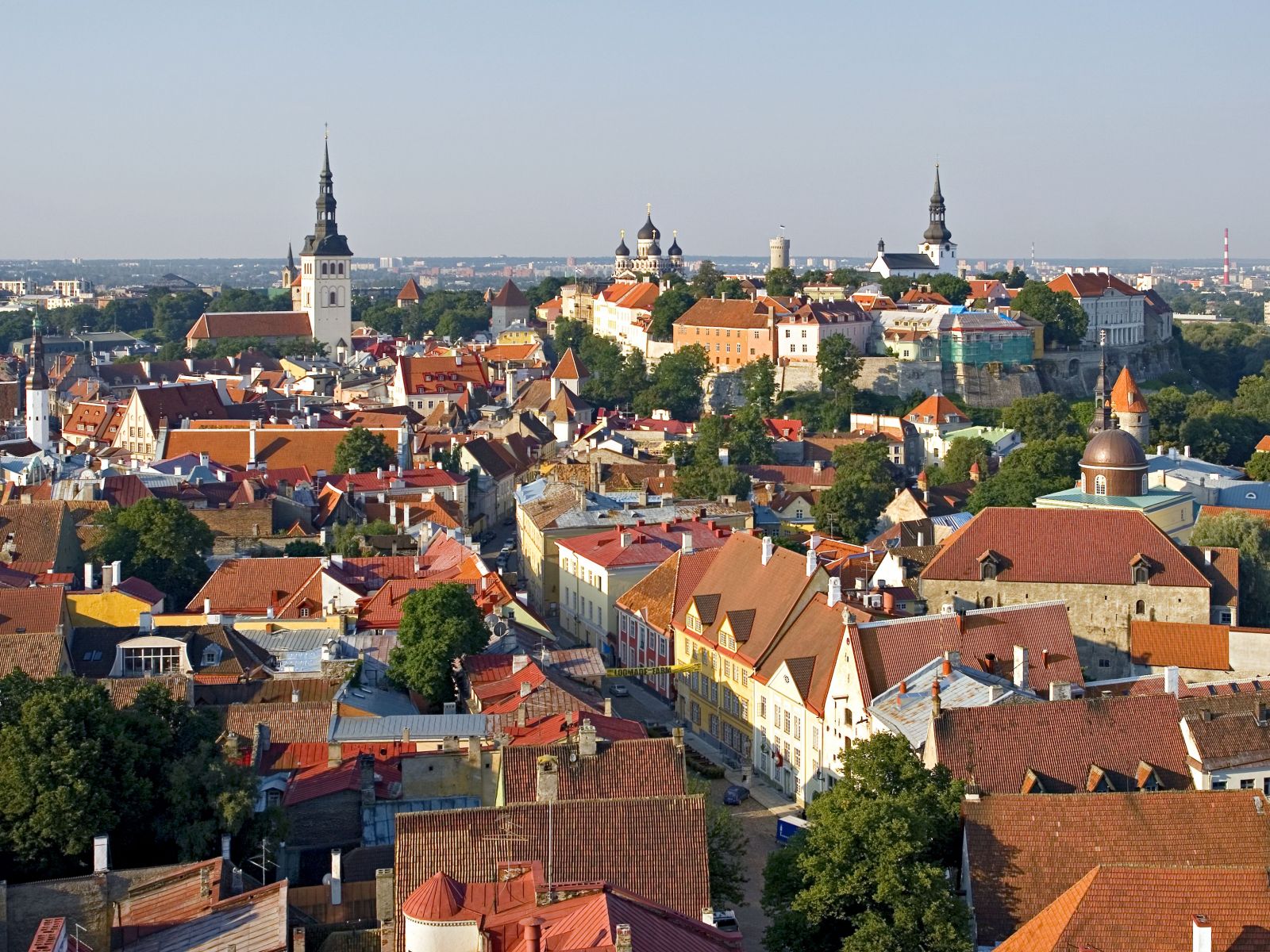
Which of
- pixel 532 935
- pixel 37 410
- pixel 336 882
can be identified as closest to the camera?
pixel 532 935

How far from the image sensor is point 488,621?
37219 mm

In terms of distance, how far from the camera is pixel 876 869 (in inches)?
837

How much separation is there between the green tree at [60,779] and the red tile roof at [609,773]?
482 centimetres

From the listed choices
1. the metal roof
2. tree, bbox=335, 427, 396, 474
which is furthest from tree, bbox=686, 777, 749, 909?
tree, bbox=335, 427, 396, 474

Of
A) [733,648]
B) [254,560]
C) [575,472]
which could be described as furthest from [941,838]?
[575,472]

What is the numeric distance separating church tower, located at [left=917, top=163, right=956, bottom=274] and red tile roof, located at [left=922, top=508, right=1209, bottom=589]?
80373 millimetres

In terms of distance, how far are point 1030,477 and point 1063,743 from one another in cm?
3138

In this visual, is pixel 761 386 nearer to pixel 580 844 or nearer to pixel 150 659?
pixel 150 659

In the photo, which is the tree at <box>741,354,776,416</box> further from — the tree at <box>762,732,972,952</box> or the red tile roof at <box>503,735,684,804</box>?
the tree at <box>762,732,972,952</box>

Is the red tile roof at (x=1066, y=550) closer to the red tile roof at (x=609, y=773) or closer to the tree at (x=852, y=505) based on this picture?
Answer: the tree at (x=852, y=505)

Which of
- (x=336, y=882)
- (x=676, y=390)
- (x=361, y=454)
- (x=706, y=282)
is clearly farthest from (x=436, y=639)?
(x=706, y=282)

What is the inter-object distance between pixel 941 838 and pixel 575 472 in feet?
136

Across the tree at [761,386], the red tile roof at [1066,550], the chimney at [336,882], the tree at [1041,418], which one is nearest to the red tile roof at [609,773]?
the chimney at [336,882]

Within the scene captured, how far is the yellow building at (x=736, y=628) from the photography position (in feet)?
116
